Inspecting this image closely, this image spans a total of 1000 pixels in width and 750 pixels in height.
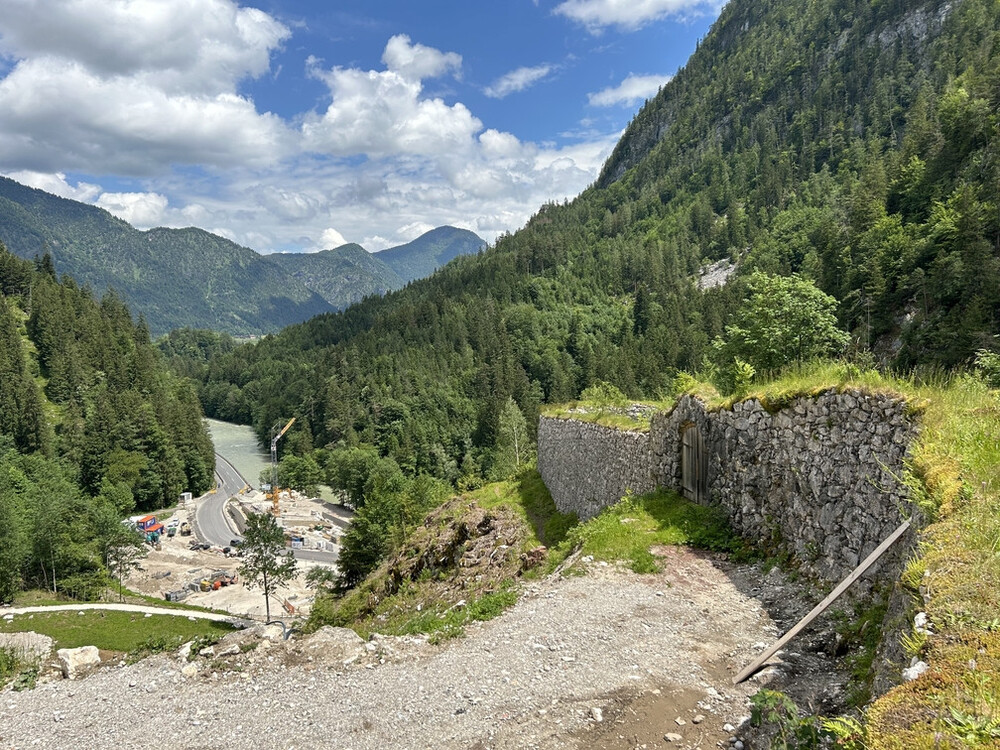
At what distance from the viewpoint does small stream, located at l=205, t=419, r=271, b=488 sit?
117m

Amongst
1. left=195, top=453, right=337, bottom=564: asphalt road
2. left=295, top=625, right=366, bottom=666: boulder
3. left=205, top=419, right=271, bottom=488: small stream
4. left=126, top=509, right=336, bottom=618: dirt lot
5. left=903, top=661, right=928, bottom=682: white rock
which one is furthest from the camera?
left=205, top=419, right=271, bottom=488: small stream

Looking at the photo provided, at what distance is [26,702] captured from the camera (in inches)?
332

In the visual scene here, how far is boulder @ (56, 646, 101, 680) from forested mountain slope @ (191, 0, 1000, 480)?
43991 millimetres

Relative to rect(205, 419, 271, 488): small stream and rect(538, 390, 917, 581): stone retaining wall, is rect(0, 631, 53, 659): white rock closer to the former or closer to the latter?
rect(538, 390, 917, 581): stone retaining wall

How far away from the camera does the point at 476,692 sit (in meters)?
7.29

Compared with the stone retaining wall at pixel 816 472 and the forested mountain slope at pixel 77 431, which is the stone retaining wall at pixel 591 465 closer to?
the stone retaining wall at pixel 816 472

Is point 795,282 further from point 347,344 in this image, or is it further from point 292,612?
point 347,344

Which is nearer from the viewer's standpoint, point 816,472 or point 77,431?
point 816,472

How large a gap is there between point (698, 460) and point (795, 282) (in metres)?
5.90

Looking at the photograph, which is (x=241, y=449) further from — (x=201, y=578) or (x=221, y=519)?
(x=201, y=578)

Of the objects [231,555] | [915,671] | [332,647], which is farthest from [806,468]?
[231,555]

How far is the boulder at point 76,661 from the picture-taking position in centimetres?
961

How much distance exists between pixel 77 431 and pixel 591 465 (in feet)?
344

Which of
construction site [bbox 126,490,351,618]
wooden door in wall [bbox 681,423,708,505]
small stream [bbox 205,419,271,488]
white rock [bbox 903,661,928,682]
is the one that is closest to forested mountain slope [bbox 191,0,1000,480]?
small stream [bbox 205,419,271,488]
